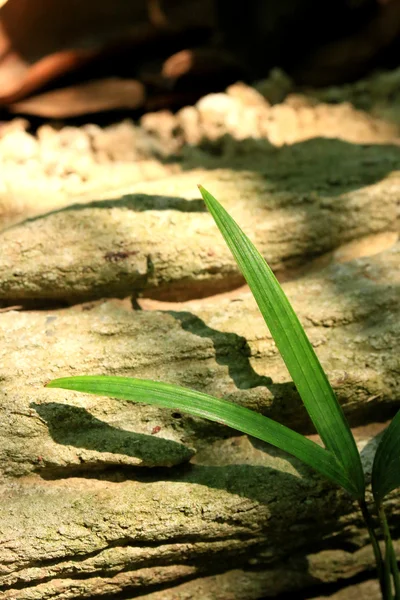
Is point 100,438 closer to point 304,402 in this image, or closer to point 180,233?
point 304,402

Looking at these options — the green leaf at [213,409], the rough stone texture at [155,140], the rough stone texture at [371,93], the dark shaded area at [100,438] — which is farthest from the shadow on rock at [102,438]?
the rough stone texture at [371,93]

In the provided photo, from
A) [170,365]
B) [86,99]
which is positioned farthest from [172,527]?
[86,99]

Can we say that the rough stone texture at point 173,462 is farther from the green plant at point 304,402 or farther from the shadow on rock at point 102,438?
the green plant at point 304,402

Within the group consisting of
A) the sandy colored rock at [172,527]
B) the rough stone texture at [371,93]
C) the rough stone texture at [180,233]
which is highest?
the rough stone texture at [371,93]

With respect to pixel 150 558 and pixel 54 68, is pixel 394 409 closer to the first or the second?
pixel 150 558

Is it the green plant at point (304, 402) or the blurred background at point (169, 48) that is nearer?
the green plant at point (304, 402)

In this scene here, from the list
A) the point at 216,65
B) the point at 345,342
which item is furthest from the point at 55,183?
the point at 345,342

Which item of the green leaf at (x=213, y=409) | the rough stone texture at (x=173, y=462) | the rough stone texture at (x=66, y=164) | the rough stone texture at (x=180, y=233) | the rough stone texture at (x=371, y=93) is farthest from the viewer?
the rough stone texture at (x=371, y=93)

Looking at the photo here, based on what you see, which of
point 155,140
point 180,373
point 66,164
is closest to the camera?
point 180,373
